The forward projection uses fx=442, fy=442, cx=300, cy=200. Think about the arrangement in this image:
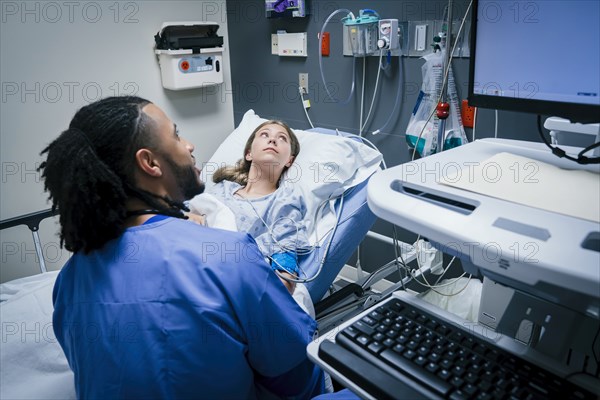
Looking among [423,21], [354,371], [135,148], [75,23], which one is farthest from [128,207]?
[75,23]

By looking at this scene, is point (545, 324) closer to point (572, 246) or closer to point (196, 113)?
point (572, 246)

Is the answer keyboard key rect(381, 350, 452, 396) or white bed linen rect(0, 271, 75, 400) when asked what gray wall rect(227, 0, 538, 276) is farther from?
white bed linen rect(0, 271, 75, 400)

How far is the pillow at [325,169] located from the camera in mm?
1761

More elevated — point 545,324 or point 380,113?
point 380,113

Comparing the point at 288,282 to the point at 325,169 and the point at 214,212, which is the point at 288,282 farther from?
the point at 325,169

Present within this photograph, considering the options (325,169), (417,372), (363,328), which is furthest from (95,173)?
(325,169)

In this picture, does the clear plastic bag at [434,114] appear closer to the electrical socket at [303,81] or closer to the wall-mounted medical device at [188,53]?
the electrical socket at [303,81]

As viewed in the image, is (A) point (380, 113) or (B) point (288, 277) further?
(A) point (380, 113)

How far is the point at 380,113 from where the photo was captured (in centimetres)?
225

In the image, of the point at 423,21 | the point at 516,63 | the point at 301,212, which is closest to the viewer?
the point at 516,63

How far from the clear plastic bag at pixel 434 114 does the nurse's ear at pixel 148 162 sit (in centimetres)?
131

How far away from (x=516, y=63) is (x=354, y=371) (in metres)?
0.66

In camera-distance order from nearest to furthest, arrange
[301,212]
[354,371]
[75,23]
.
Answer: [354,371]
[301,212]
[75,23]

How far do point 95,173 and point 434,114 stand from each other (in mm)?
1481
